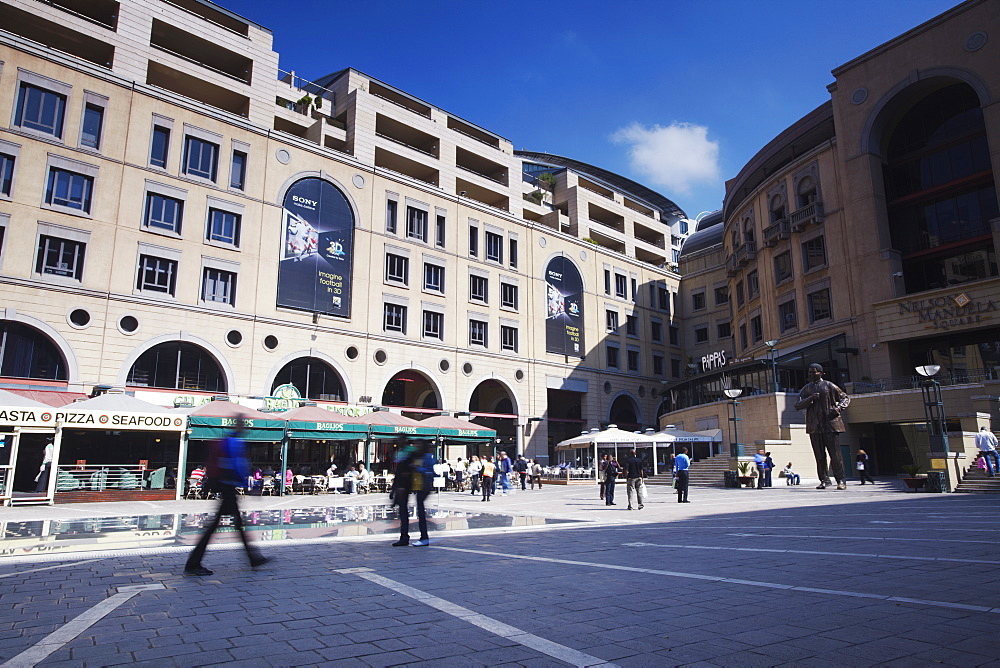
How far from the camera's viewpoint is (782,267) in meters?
41.8

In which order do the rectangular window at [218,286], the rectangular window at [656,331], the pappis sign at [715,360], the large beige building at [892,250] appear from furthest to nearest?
the rectangular window at [656,331]
the pappis sign at [715,360]
the large beige building at [892,250]
the rectangular window at [218,286]

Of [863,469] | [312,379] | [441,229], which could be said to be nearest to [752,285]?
[863,469]

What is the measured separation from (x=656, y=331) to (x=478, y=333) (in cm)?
2049

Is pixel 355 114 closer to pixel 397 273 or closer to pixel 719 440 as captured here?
pixel 397 273

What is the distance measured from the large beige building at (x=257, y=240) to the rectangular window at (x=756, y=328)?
10538 mm

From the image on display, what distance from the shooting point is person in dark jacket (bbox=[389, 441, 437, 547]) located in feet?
31.3

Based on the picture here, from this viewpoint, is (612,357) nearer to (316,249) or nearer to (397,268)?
(397,268)

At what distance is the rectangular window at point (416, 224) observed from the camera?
37.9m

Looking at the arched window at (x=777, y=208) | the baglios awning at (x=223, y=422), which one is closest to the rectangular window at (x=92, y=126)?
the baglios awning at (x=223, y=422)

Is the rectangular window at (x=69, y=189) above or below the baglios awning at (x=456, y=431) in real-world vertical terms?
above

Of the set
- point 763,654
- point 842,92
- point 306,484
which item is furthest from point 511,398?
point 763,654

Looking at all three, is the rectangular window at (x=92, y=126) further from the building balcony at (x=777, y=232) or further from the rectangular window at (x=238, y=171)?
the building balcony at (x=777, y=232)

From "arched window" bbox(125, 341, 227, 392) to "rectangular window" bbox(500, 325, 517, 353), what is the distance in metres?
18.4

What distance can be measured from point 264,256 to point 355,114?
10978mm
